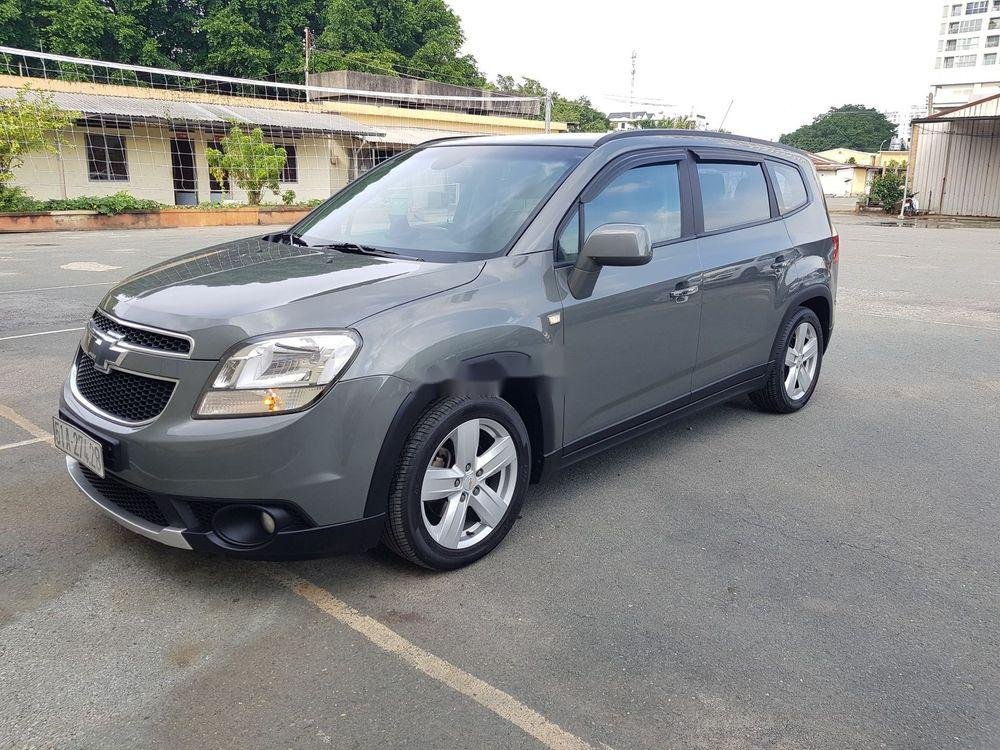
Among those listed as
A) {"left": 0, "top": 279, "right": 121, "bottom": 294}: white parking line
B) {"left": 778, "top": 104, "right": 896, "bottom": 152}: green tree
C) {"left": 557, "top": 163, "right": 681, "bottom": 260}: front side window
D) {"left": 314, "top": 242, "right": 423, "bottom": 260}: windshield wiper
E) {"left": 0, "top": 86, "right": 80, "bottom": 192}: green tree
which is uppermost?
{"left": 778, "top": 104, "right": 896, "bottom": 152}: green tree

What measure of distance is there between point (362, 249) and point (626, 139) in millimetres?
1440

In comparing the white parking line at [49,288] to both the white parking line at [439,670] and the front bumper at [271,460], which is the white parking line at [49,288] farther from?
the white parking line at [439,670]

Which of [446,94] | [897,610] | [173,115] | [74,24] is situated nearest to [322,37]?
[446,94]

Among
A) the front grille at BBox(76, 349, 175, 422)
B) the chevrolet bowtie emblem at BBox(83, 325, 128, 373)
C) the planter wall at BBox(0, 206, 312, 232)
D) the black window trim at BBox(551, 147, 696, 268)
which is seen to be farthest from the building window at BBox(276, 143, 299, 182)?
the front grille at BBox(76, 349, 175, 422)

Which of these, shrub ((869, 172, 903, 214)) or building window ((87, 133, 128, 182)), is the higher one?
building window ((87, 133, 128, 182))

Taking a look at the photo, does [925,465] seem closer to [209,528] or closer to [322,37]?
[209,528]

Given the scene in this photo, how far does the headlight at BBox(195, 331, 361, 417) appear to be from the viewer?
9.30ft

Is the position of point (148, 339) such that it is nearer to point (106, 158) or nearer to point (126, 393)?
point (126, 393)

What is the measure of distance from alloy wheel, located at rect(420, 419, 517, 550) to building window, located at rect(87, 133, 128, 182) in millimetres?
26976

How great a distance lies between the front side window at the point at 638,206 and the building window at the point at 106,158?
26.4m

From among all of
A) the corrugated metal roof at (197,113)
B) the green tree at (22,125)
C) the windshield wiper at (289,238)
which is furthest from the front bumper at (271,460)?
the corrugated metal roof at (197,113)

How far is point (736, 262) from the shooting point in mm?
4680

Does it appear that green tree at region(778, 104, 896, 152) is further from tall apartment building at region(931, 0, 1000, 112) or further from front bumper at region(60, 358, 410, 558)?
front bumper at region(60, 358, 410, 558)

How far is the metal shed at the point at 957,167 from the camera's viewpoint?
35.4m
